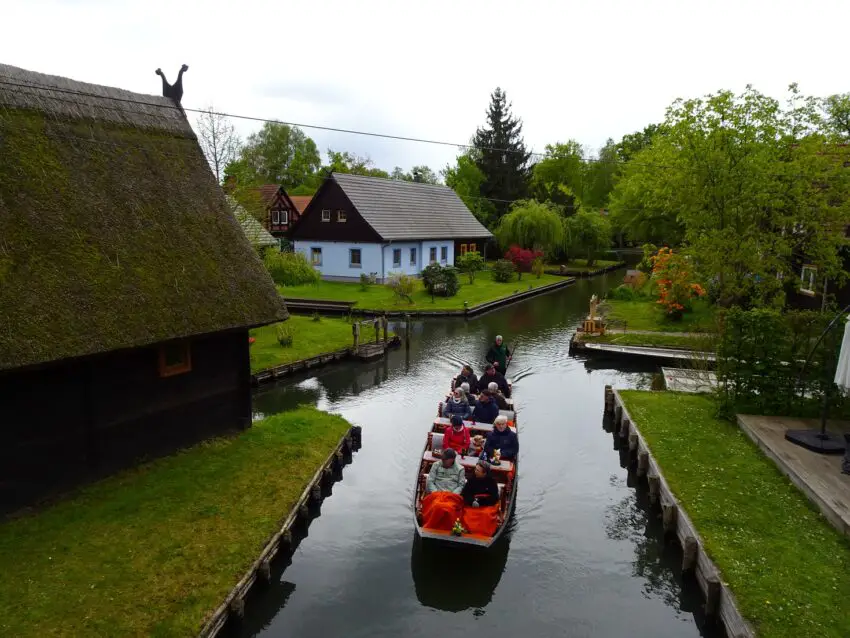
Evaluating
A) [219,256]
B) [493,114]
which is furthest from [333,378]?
[493,114]

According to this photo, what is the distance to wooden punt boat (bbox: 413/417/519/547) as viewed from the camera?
33.2 ft

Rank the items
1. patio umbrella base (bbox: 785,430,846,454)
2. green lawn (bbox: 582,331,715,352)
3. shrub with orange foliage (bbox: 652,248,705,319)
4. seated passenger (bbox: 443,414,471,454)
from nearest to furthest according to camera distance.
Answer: patio umbrella base (bbox: 785,430,846,454)
seated passenger (bbox: 443,414,471,454)
green lawn (bbox: 582,331,715,352)
shrub with orange foliage (bbox: 652,248,705,319)

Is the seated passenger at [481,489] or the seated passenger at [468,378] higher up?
the seated passenger at [468,378]

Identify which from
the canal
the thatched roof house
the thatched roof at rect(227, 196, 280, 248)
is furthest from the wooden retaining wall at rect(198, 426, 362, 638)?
the thatched roof at rect(227, 196, 280, 248)

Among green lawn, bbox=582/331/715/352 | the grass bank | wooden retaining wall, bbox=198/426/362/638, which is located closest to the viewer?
the grass bank

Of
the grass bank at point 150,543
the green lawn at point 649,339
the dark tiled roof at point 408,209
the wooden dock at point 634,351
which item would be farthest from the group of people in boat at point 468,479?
the dark tiled roof at point 408,209

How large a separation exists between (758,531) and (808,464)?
3.03 metres

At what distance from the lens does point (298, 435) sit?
15.0 meters

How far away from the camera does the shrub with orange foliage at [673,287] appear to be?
2655 cm

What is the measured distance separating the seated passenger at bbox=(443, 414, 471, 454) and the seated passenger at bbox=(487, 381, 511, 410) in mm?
2040

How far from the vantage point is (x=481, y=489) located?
1082cm

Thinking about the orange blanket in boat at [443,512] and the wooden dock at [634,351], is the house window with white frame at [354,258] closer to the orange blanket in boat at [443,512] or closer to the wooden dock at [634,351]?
the wooden dock at [634,351]

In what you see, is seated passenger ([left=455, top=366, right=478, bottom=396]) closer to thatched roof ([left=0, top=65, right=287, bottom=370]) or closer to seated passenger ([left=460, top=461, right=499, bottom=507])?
thatched roof ([left=0, top=65, right=287, bottom=370])

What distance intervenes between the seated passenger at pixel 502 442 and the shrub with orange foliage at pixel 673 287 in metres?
16.2
